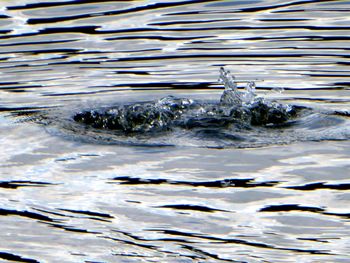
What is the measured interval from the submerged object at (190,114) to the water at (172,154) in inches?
10.5

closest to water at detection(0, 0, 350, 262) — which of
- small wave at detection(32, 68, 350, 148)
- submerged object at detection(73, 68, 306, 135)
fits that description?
small wave at detection(32, 68, 350, 148)

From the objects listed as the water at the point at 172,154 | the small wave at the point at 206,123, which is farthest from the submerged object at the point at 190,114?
the water at the point at 172,154

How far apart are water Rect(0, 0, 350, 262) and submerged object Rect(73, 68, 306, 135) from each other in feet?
0.87

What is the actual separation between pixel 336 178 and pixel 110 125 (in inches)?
101

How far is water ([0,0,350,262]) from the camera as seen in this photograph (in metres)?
6.42

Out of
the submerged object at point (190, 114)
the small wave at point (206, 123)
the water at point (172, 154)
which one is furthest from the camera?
the submerged object at point (190, 114)

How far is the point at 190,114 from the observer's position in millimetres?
9672

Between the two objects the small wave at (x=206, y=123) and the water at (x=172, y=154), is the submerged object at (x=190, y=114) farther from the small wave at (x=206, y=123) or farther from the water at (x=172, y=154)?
Result: the water at (x=172, y=154)

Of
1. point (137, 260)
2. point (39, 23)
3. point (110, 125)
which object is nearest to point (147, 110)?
point (110, 125)

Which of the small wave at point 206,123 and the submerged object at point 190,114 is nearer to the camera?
the small wave at point 206,123

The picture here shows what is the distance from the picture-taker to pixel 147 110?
31.9 ft

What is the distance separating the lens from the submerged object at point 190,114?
930cm

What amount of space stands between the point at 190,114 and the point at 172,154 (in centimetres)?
141

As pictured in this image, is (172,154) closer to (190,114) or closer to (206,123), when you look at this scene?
(206,123)
